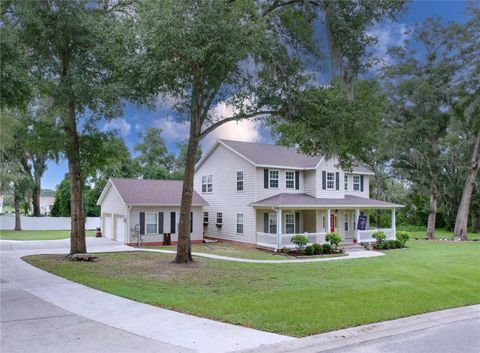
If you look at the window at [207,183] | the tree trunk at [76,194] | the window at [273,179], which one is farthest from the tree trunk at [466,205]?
the tree trunk at [76,194]

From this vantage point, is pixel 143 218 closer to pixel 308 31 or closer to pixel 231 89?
pixel 231 89

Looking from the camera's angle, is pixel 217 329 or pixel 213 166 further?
pixel 213 166

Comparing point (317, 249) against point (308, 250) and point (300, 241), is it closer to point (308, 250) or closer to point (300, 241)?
point (308, 250)

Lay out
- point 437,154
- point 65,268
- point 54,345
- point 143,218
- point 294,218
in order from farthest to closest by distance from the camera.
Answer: point 437,154
point 294,218
point 143,218
point 65,268
point 54,345

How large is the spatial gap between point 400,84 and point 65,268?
89.6 feet

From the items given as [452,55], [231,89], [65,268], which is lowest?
[65,268]

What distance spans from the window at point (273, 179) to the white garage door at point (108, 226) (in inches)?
416

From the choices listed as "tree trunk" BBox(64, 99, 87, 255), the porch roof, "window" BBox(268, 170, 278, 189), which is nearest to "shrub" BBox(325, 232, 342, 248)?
the porch roof

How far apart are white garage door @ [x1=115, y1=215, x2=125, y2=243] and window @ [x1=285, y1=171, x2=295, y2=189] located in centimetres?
1007

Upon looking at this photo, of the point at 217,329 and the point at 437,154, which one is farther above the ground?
the point at 437,154

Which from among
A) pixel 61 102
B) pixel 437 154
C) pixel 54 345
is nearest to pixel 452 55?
pixel 437 154

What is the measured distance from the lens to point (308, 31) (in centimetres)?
1344

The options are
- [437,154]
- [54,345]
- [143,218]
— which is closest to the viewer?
[54,345]

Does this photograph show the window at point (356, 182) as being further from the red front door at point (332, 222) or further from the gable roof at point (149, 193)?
the gable roof at point (149, 193)
